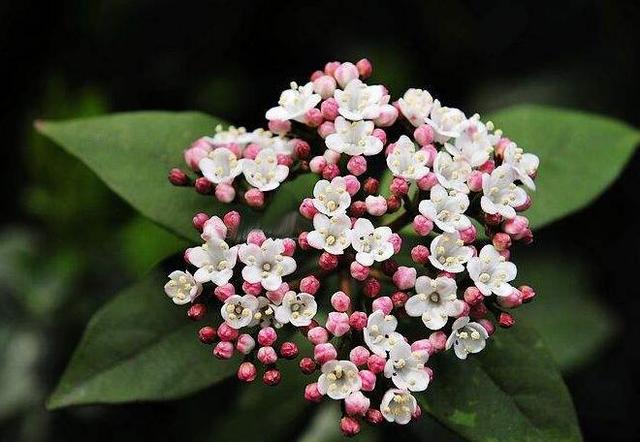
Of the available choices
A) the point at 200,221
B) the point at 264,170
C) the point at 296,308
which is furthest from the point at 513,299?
the point at 200,221

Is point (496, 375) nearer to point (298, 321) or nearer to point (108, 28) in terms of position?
point (298, 321)

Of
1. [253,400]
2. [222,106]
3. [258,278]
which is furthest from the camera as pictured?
[222,106]

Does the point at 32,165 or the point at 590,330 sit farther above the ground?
the point at 590,330

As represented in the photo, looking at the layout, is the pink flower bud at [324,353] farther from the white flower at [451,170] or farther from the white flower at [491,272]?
the white flower at [451,170]

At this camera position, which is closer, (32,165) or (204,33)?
(32,165)

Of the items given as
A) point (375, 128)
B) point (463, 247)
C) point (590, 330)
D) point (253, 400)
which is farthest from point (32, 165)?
point (590, 330)

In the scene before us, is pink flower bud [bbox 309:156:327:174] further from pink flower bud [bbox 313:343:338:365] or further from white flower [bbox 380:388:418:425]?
white flower [bbox 380:388:418:425]

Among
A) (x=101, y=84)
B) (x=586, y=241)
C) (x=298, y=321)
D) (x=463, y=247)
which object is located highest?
(x=463, y=247)

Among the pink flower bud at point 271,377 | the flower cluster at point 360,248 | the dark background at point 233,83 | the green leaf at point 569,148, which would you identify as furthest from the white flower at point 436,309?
the dark background at point 233,83
